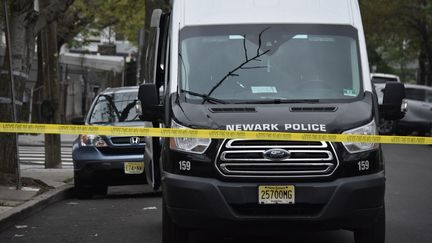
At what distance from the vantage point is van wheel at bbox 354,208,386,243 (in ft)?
22.5

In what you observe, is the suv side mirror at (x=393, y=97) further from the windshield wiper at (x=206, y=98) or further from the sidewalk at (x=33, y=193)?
the sidewalk at (x=33, y=193)

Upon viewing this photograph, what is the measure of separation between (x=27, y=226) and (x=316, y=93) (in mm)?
4070

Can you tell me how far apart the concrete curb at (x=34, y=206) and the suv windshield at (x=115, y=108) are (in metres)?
1.19

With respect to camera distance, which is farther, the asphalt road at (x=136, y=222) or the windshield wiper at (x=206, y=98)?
the asphalt road at (x=136, y=222)

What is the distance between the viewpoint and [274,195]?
637 cm

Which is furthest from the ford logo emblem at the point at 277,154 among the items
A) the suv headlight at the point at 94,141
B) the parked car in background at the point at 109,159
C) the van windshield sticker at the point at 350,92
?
the suv headlight at the point at 94,141

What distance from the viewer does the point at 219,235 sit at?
829cm

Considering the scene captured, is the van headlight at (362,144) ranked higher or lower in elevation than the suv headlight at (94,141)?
higher

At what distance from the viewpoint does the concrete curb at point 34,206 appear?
29.6 feet

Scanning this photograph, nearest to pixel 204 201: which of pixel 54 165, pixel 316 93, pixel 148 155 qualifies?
pixel 316 93

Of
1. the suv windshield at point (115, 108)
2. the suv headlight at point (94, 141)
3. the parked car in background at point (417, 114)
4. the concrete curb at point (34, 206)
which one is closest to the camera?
the concrete curb at point (34, 206)

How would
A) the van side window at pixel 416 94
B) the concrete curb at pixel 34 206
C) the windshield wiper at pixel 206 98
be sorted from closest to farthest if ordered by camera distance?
the windshield wiper at pixel 206 98 < the concrete curb at pixel 34 206 < the van side window at pixel 416 94

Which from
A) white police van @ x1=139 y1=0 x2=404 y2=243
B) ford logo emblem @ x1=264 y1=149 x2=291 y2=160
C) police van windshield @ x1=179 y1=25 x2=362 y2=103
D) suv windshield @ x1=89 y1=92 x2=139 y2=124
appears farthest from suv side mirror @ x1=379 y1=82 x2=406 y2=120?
suv windshield @ x1=89 y1=92 x2=139 y2=124

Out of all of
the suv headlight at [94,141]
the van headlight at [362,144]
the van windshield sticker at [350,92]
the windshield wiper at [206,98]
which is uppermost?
the van windshield sticker at [350,92]
